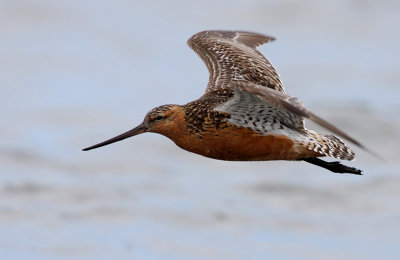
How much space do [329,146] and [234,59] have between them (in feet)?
5.57

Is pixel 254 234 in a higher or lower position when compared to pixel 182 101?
lower

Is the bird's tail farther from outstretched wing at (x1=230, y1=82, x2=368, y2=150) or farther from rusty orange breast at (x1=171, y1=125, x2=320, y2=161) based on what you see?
outstretched wing at (x1=230, y1=82, x2=368, y2=150)

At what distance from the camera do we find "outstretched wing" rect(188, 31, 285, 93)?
42.2 feet

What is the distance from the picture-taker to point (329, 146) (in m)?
12.2

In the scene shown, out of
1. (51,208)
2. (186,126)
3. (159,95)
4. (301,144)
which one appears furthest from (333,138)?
(159,95)

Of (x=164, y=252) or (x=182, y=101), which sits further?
(x=182, y=101)

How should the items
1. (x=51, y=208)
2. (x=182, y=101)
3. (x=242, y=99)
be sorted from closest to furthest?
(x=242, y=99)
(x=51, y=208)
(x=182, y=101)

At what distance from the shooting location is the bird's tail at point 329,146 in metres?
12.0

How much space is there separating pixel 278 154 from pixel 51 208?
31.0ft

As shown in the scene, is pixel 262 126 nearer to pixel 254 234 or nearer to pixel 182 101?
pixel 254 234

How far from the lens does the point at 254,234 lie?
20.3 meters

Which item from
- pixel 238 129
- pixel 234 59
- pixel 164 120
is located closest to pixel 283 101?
pixel 238 129

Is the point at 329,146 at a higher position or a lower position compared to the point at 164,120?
lower

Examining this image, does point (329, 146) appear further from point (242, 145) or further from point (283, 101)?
point (283, 101)
